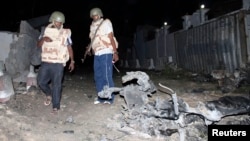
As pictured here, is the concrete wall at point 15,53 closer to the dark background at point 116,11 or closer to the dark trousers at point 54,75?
the dark trousers at point 54,75

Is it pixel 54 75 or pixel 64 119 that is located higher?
pixel 54 75

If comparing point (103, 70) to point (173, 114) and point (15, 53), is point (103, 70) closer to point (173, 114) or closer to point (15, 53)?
point (173, 114)

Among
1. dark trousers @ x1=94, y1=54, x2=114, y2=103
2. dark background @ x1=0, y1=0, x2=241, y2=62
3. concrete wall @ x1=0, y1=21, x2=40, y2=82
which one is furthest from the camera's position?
dark background @ x1=0, y1=0, x2=241, y2=62

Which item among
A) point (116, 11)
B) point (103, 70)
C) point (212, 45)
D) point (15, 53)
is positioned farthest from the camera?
point (116, 11)

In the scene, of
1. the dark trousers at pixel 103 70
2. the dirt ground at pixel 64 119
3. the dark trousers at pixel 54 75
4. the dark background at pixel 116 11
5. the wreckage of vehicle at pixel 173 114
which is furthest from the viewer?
the dark background at pixel 116 11

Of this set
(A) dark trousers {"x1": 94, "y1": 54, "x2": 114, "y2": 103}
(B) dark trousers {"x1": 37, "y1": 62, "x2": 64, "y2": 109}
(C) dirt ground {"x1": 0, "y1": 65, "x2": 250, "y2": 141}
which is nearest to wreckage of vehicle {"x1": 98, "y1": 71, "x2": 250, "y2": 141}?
(C) dirt ground {"x1": 0, "y1": 65, "x2": 250, "y2": 141}

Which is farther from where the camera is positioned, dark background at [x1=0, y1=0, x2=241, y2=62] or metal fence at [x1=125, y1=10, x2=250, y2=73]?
dark background at [x1=0, y1=0, x2=241, y2=62]

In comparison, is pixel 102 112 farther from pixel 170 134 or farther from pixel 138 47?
pixel 138 47

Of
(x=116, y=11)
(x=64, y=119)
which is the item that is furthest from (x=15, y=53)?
(x=116, y=11)

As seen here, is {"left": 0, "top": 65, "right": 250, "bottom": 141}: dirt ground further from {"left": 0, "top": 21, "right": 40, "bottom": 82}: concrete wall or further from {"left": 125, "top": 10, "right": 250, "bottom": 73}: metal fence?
{"left": 125, "top": 10, "right": 250, "bottom": 73}: metal fence

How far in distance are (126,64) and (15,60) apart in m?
15.2

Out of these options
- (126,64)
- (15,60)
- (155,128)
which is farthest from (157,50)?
(155,128)

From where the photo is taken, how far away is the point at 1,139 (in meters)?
3.38

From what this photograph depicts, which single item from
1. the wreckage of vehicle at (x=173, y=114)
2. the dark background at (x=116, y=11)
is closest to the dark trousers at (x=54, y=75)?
the wreckage of vehicle at (x=173, y=114)
